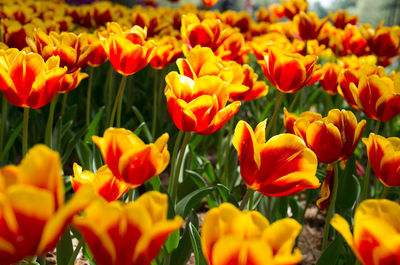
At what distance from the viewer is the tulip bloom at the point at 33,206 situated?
50cm

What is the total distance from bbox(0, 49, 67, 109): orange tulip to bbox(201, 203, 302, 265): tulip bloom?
A: 0.66 m

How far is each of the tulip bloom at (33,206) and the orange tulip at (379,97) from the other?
1.06 meters

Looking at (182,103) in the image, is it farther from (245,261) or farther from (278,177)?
(245,261)

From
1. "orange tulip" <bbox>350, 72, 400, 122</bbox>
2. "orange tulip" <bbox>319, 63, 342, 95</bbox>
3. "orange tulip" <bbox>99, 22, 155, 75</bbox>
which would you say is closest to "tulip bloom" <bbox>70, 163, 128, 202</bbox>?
"orange tulip" <bbox>99, 22, 155, 75</bbox>

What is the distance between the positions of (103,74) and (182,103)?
2388 mm

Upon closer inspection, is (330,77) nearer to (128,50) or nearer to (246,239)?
(128,50)

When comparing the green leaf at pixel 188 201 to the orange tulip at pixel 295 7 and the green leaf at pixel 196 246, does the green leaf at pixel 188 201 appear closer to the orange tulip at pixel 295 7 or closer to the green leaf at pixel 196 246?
the green leaf at pixel 196 246

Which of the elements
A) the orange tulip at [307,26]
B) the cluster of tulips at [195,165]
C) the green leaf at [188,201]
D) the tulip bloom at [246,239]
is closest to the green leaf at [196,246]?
the cluster of tulips at [195,165]

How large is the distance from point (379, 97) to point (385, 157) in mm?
367

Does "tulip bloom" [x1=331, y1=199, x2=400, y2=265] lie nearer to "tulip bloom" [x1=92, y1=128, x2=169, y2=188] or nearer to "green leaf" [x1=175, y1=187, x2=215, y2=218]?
"tulip bloom" [x1=92, y1=128, x2=169, y2=188]

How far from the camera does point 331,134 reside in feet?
3.62

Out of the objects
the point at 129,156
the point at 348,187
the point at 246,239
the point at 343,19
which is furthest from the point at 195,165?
the point at 343,19

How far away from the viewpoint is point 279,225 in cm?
63

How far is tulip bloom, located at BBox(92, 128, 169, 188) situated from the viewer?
2.56 ft
